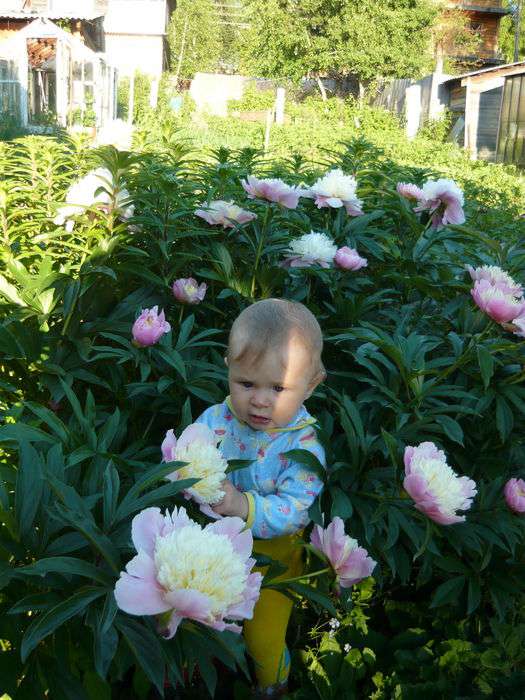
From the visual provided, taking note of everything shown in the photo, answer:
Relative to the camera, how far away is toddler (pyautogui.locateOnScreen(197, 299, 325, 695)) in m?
1.65

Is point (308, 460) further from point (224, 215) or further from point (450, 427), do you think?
point (224, 215)

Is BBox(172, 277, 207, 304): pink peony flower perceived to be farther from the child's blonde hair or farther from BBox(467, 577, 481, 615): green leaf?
BBox(467, 577, 481, 615): green leaf

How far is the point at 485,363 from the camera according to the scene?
1.82 metres

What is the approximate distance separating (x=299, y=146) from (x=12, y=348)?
17.1 metres

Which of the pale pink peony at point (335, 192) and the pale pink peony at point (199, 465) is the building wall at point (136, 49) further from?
the pale pink peony at point (199, 465)

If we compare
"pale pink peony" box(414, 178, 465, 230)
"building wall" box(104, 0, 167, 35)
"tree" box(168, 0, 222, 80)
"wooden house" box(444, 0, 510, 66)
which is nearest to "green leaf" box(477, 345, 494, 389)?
"pale pink peony" box(414, 178, 465, 230)

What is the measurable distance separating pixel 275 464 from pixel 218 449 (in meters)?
0.34

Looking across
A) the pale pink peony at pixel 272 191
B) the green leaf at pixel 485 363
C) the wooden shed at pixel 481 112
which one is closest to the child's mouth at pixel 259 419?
the green leaf at pixel 485 363

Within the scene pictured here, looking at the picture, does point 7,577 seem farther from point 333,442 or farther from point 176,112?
point 176,112

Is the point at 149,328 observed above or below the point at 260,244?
below

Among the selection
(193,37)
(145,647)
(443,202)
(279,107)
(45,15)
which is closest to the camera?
(145,647)

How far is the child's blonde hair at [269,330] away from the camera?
1.65m

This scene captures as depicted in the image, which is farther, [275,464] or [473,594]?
[473,594]

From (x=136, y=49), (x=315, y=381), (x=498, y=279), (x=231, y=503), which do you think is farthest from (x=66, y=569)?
(x=136, y=49)
